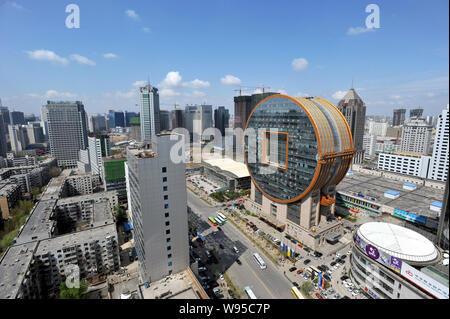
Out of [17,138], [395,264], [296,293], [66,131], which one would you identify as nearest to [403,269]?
[395,264]

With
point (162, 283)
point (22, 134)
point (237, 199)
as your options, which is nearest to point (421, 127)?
point (237, 199)

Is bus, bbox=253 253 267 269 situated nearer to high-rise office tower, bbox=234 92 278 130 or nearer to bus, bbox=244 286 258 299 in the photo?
bus, bbox=244 286 258 299

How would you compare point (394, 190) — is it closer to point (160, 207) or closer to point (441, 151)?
point (441, 151)

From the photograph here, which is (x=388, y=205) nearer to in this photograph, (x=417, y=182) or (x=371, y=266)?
(x=417, y=182)

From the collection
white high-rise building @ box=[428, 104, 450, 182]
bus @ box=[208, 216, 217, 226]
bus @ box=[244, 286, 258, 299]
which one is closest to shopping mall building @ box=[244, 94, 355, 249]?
bus @ box=[208, 216, 217, 226]

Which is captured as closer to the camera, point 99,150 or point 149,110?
point 99,150
